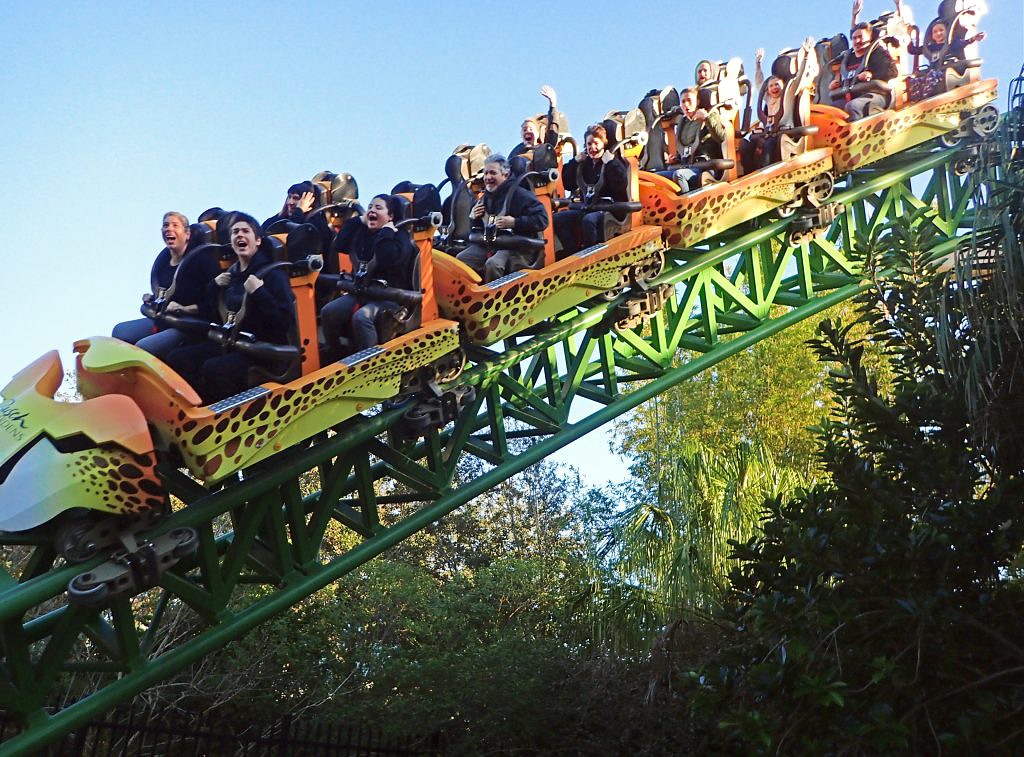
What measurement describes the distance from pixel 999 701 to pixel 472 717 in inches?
208

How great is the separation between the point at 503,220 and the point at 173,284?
1.79 meters

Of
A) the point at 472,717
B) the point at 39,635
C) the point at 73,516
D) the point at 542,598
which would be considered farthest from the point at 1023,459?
the point at 542,598

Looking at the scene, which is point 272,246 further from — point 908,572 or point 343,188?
point 908,572

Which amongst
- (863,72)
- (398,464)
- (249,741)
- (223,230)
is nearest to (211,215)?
(223,230)

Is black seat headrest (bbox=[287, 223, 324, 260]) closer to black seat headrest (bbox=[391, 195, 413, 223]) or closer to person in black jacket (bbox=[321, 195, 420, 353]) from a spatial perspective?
person in black jacket (bbox=[321, 195, 420, 353])

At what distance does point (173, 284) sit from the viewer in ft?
17.5

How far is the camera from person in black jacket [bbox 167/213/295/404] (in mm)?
4910

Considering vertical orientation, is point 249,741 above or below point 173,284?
below

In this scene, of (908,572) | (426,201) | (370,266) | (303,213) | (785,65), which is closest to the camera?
(908,572)

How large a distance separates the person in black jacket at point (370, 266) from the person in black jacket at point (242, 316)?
40cm

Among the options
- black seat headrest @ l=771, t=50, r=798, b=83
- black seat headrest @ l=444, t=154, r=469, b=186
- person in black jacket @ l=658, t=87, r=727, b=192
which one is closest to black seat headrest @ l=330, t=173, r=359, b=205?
black seat headrest @ l=444, t=154, r=469, b=186

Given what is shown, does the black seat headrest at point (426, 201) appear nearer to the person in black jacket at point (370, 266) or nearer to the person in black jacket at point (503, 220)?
the person in black jacket at point (503, 220)

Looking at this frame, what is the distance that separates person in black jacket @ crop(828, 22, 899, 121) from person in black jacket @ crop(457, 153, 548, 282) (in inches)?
113

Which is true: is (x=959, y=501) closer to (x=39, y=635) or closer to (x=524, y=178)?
(x=524, y=178)
